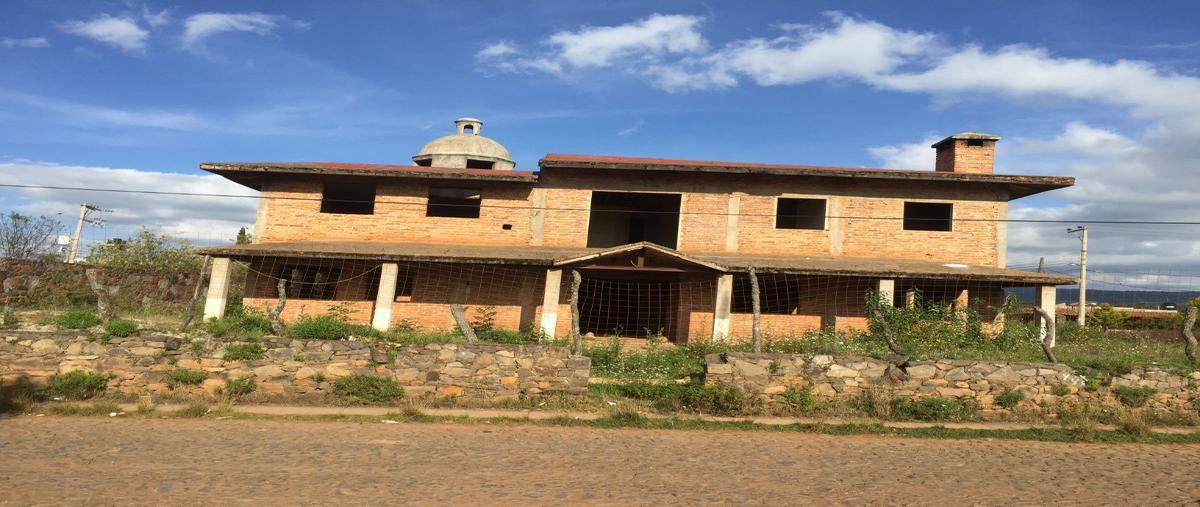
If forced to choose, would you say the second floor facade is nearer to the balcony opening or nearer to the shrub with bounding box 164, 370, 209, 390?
the balcony opening

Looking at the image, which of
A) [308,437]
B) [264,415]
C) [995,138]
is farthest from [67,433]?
[995,138]

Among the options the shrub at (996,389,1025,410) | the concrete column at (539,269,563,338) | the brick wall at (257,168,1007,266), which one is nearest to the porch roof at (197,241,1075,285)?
the concrete column at (539,269,563,338)

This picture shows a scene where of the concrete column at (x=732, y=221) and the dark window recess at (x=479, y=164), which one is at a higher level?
the dark window recess at (x=479, y=164)

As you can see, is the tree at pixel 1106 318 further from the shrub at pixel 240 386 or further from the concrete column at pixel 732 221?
the shrub at pixel 240 386

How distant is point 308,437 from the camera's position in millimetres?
8555

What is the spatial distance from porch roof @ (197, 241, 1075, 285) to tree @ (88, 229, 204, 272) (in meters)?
10.6

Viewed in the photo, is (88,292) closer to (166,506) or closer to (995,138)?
(166,506)

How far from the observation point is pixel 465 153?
2766 centimetres

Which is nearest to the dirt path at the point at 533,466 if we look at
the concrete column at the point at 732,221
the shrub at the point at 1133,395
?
the shrub at the point at 1133,395

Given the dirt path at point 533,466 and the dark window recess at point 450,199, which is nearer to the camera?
the dirt path at point 533,466

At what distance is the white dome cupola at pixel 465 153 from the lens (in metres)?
27.5

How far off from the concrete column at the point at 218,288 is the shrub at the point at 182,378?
7.71m

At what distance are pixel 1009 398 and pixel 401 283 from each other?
1425 cm

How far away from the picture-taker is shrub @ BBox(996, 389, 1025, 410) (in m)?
10.9
